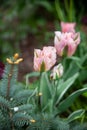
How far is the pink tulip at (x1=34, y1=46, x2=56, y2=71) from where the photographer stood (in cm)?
197

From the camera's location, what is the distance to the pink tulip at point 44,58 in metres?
1.97

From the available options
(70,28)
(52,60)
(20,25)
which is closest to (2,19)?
(20,25)

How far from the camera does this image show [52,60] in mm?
1992

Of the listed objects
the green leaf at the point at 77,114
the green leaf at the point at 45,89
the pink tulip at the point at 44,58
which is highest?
the pink tulip at the point at 44,58

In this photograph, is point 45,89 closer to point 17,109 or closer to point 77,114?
point 77,114

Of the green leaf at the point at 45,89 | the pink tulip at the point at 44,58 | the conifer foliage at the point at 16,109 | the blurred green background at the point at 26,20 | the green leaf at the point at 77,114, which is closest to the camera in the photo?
the conifer foliage at the point at 16,109

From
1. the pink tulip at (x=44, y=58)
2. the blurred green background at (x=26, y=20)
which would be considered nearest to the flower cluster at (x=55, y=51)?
the pink tulip at (x=44, y=58)

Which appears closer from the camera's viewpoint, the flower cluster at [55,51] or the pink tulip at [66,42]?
the flower cluster at [55,51]

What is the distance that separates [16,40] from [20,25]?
141 millimetres

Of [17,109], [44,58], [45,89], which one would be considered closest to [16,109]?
[17,109]

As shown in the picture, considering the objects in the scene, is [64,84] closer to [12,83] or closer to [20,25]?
[12,83]

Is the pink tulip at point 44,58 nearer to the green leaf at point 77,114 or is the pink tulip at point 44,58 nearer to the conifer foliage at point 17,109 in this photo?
the conifer foliage at point 17,109

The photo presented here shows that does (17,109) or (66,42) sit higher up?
(66,42)

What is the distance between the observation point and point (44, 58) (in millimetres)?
1975
